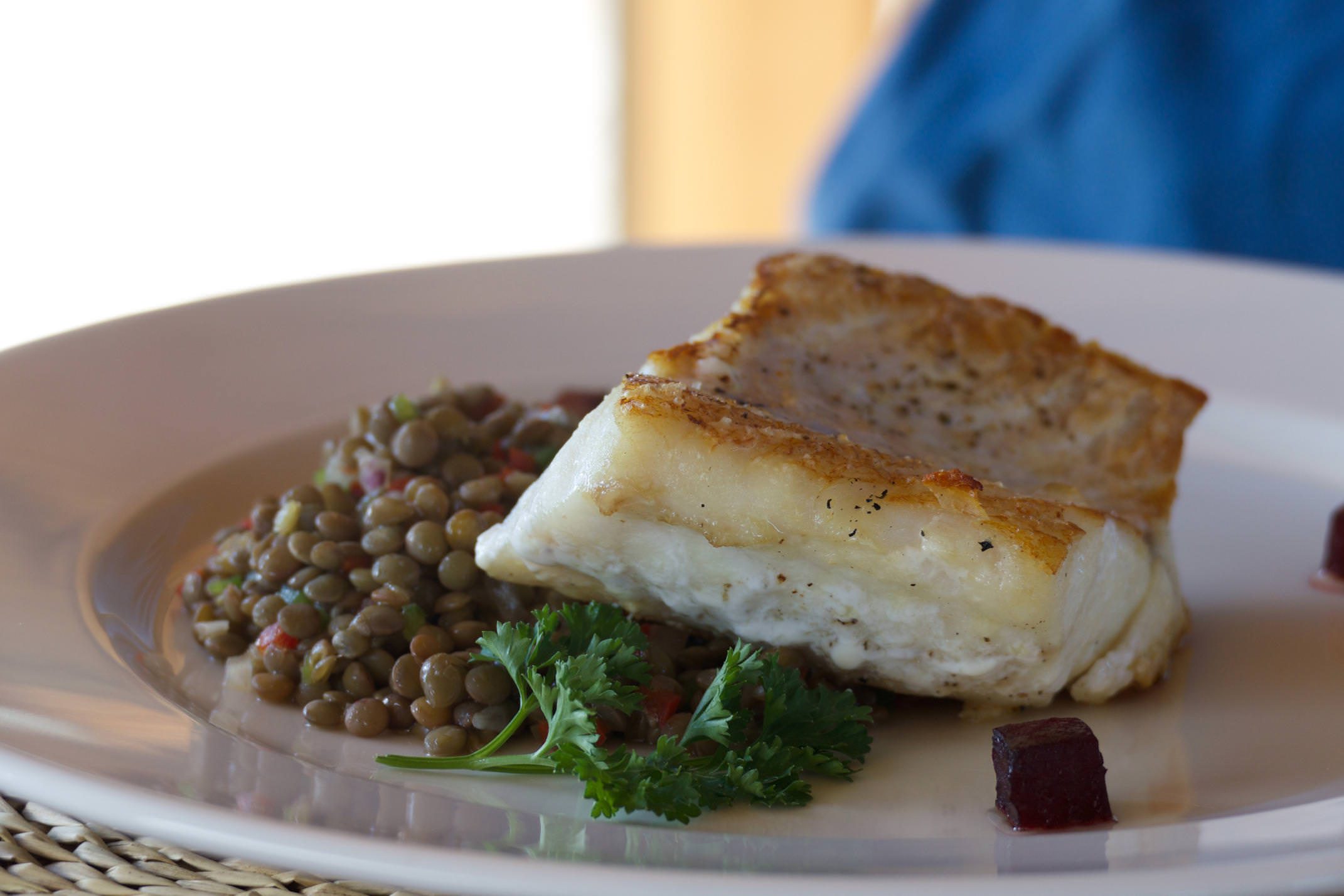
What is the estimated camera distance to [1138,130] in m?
6.61

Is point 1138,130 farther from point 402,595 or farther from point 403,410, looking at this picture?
point 402,595

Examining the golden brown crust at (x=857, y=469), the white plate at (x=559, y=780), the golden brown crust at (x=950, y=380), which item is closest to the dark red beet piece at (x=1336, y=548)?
the white plate at (x=559, y=780)

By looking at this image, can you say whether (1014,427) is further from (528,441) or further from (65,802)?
(65,802)

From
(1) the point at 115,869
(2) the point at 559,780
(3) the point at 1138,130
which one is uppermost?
(3) the point at 1138,130

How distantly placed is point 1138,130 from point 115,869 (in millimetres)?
5821

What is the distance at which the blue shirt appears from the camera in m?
6.49

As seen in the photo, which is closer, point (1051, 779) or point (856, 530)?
point (1051, 779)

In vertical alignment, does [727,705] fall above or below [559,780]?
above

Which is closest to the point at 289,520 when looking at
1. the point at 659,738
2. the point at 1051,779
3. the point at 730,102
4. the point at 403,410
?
the point at 403,410

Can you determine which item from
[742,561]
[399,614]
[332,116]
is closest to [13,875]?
[399,614]

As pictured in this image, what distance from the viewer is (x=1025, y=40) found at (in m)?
7.09

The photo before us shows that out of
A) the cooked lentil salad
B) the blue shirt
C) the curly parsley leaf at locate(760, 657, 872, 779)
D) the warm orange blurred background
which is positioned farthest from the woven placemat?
the warm orange blurred background

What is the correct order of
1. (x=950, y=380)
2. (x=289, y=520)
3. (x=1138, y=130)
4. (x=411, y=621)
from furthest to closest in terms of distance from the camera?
(x=1138, y=130)
(x=950, y=380)
(x=289, y=520)
(x=411, y=621)

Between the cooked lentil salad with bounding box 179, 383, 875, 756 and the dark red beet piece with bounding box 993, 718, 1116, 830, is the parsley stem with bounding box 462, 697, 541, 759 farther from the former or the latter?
the dark red beet piece with bounding box 993, 718, 1116, 830
